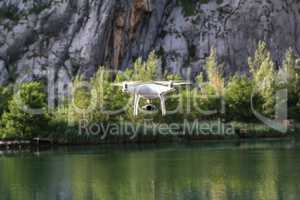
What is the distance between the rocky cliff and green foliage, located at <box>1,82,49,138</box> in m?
32.7

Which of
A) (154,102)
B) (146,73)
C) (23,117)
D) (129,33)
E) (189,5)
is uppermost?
(189,5)

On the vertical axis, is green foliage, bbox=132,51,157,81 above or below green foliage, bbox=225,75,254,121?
above

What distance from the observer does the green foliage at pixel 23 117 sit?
313 feet

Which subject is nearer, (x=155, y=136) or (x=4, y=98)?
(x=155, y=136)

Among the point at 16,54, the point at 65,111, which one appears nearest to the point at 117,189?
the point at 65,111

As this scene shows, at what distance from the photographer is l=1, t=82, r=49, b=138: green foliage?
95250 millimetres

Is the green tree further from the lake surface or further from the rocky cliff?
the lake surface

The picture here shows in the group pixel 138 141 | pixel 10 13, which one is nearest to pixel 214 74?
pixel 138 141

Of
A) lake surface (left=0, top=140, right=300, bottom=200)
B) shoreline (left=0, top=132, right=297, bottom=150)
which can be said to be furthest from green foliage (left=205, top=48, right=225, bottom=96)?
lake surface (left=0, top=140, right=300, bottom=200)

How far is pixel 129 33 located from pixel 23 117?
45318 mm

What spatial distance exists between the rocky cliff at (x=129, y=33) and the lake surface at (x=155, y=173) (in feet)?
144

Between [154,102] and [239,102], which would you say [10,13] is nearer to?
[154,102]

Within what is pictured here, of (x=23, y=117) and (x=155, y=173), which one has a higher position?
(x=23, y=117)

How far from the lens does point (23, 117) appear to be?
95.2 metres
